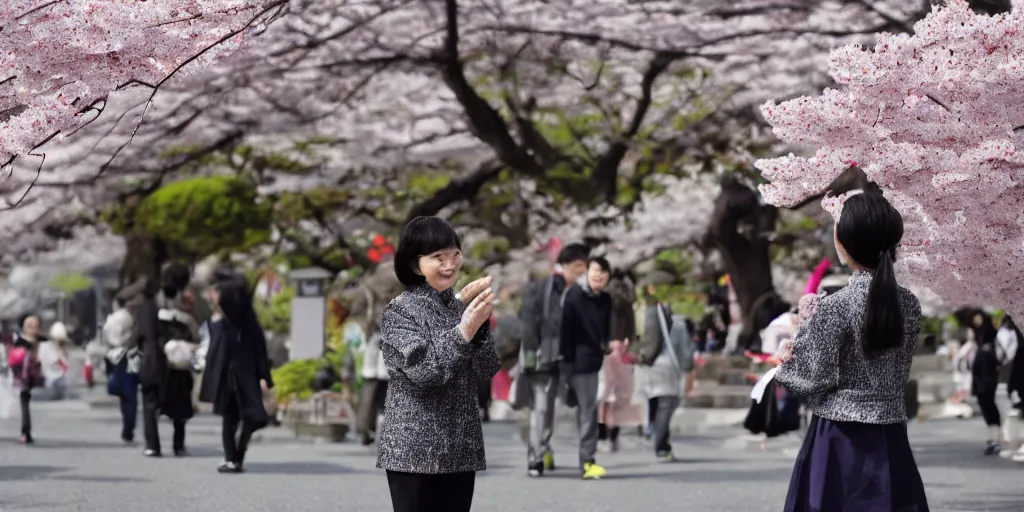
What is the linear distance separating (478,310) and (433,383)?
1.00 ft

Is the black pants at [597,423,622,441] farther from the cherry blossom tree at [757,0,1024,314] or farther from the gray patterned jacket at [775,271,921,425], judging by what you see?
the gray patterned jacket at [775,271,921,425]

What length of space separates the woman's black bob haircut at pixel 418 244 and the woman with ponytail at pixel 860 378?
1.27 m

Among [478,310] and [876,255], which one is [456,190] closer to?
[876,255]

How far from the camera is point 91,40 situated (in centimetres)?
805

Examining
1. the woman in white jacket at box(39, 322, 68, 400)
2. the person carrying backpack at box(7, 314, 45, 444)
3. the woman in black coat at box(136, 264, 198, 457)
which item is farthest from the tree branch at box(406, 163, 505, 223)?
the woman in black coat at box(136, 264, 198, 457)

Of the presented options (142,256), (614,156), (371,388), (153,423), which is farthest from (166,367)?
(142,256)

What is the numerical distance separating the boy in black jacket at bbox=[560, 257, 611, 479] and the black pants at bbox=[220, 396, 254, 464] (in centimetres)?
260

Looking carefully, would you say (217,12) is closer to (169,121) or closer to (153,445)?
(153,445)

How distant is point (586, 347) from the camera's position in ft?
41.5

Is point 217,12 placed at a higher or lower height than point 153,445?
higher

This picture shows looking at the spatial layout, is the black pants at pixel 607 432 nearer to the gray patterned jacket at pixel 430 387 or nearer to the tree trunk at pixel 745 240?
the tree trunk at pixel 745 240

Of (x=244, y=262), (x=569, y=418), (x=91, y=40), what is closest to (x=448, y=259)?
(x=91, y=40)

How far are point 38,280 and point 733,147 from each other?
17794 millimetres

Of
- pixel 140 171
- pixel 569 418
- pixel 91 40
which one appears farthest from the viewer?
pixel 140 171
